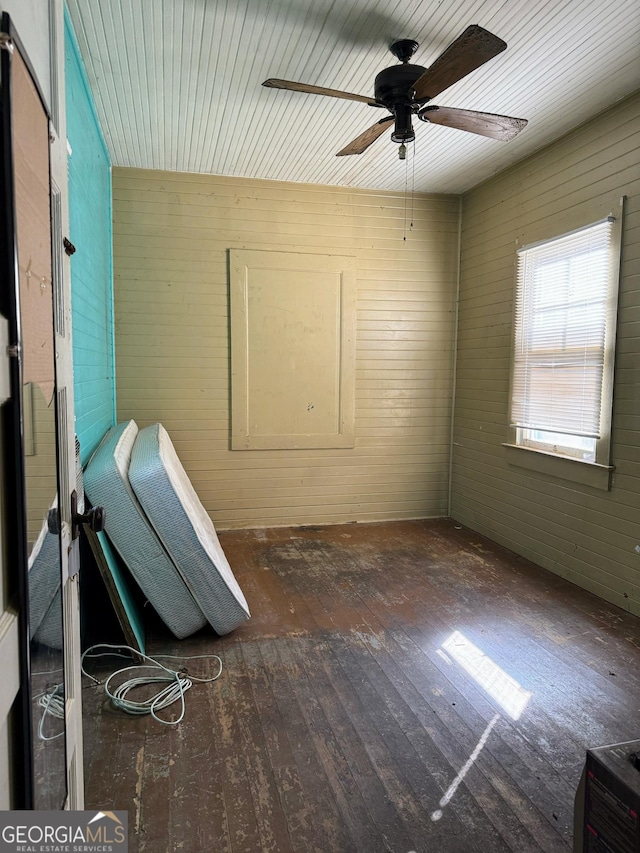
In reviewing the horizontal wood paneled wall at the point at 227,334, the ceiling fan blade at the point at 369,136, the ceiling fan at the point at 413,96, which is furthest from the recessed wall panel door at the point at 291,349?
the ceiling fan at the point at 413,96

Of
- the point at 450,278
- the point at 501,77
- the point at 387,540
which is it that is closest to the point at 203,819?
the point at 387,540

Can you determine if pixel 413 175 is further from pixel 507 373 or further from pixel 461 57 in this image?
pixel 461 57

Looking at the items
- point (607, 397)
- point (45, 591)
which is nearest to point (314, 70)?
point (607, 397)

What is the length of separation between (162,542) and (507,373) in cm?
321

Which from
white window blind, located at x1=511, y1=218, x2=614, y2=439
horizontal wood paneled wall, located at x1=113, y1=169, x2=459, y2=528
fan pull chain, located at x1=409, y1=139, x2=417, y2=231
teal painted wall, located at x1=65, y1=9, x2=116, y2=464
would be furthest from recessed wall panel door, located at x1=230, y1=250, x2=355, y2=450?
white window blind, located at x1=511, y1=218, x2=614, y2=439

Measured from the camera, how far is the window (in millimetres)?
3535

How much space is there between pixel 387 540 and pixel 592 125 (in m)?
3.54

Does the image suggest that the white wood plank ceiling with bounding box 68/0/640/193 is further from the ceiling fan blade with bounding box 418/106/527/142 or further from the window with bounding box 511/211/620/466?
the window with bounding box 511/211/620/466

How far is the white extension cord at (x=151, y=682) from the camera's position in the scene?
2354 millimetres

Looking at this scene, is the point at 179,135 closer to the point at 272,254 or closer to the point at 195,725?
the point at 272,254

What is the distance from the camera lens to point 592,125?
3.63 m

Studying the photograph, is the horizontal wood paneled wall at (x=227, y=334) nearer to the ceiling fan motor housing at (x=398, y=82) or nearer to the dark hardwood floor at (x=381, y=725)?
the dark hardwood floor at (x=381, y=725)

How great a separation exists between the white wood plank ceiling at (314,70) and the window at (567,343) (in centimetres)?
88

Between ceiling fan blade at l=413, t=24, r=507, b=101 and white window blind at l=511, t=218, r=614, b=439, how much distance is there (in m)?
1.68
